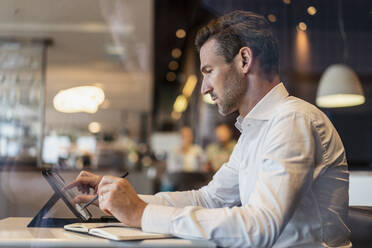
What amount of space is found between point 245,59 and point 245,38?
2.8 inches

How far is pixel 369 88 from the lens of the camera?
3580 millimetres

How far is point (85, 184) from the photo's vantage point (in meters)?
1.51

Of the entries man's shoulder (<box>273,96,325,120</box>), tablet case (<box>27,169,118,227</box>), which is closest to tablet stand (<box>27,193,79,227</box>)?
tablet case (<box>27,169,118,227</box>)

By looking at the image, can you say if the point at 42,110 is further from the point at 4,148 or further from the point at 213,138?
the point at 213,138

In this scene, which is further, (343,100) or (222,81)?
(343,100)

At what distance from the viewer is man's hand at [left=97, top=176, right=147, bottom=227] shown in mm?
1139

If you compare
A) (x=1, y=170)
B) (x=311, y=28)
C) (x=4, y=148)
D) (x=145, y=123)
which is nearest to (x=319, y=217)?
(x=311, y=28)

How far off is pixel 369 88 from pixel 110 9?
8.95ft

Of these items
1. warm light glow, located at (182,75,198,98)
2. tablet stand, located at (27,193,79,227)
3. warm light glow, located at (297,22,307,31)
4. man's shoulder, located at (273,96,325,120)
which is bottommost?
tablet stand, located at (27,193,79,227)

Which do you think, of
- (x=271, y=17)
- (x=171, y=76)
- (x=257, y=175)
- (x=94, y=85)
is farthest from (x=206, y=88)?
(x=171, y=76)

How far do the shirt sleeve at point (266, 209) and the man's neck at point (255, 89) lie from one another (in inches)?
9.9

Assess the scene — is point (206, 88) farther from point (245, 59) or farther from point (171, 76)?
point (171, 76)

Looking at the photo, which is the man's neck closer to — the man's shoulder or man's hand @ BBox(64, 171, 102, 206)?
the man's shoulder

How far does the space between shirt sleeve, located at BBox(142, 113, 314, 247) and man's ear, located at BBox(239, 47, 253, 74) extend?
0.94 feet
